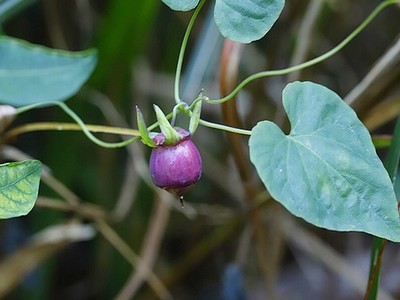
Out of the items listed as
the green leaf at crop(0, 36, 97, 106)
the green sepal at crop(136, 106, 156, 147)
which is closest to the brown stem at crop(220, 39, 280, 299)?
the green leaf at crop(0, 36, 97, 106)

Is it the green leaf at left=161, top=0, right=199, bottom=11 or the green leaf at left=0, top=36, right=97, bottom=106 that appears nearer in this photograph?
the green leaf at left=161, top=0, right=199, bottom=11

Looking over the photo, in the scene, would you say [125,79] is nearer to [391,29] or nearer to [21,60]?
[21,60]

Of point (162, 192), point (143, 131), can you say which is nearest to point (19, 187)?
point (143, 131)

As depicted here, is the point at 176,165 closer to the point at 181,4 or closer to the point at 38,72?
the point at 181,4

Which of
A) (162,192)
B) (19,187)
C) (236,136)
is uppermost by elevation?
(19,187)

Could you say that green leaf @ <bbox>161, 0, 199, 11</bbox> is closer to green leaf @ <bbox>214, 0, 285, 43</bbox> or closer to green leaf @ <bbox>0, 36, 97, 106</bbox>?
green leaf @ <bbox>214, 0, 285, 43</bbox>

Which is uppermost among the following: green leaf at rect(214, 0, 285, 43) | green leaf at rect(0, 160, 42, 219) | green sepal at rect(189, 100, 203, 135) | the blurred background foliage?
green leaf at rect(214, 0, 285, 43)
